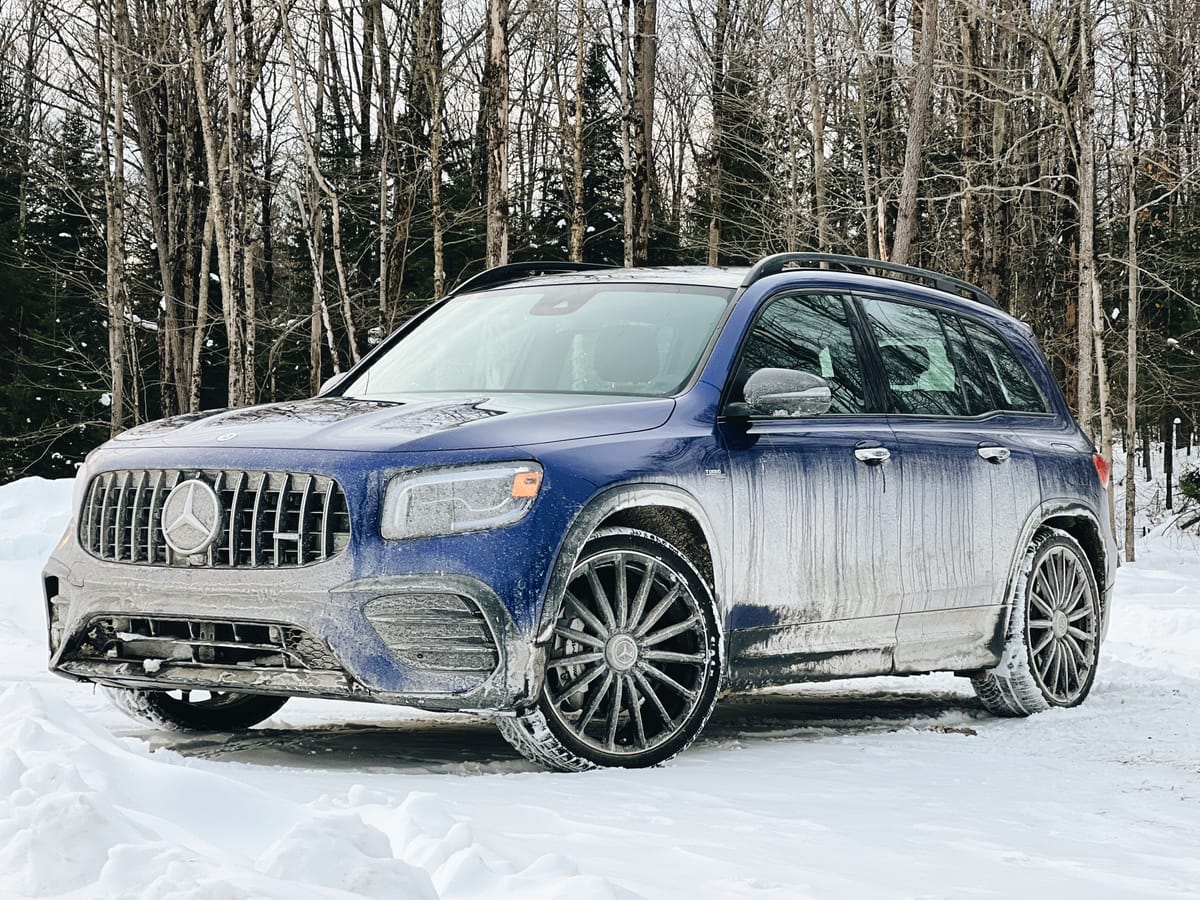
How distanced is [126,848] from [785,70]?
3441cm

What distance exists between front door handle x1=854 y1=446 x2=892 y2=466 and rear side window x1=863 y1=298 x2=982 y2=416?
341 mm

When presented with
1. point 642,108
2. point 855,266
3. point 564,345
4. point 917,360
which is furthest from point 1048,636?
point 642,108

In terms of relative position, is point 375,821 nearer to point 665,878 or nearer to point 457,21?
point 665,878

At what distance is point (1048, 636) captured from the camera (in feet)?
25.8

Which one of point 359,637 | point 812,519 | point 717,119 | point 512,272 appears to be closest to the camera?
point 359,637

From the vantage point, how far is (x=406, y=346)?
7211 millimetres

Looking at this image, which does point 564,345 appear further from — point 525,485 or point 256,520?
point 256,520

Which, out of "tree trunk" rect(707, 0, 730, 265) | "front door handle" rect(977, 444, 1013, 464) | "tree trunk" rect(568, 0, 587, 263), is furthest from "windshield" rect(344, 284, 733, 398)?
"tree trunk" rect(707, 0, 730, 265)

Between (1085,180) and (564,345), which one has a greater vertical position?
(1085,180)

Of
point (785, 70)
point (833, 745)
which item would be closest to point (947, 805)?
point (833, 745)

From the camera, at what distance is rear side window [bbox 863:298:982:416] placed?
718 cm

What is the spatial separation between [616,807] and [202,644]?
5.28 ft

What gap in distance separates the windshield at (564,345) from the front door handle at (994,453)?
1.64m

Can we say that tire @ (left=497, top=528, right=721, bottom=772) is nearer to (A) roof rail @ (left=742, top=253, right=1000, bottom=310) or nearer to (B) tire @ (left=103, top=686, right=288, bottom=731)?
(A) roof rail @ (left=742, top=253, right=1000, bottom=310)
